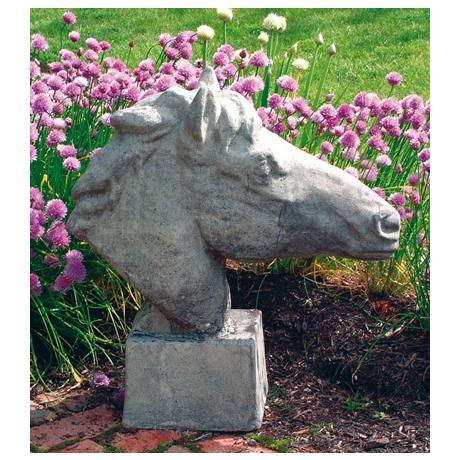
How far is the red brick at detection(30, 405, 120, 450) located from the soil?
10 cm

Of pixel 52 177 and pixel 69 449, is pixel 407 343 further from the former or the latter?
pixel 52 177

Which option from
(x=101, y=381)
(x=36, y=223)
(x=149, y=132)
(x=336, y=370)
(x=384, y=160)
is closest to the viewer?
(x=149, y=132)

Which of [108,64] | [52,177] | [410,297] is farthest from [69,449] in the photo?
[108,64]

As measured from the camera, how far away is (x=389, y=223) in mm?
3174

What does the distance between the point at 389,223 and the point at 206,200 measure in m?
0.73

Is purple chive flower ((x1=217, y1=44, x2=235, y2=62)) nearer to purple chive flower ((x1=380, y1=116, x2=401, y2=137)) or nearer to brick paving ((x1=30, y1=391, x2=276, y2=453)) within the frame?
purple chive flower ((x1=380, y1=116, x2=401, y2=137))

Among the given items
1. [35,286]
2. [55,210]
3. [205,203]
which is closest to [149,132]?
[205,203]

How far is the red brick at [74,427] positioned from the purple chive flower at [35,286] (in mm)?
604

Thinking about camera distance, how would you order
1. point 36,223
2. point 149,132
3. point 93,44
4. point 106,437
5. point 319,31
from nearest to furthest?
point 149,132 → point 106,437 → point 36,223 → point 93,44 → point 319,31

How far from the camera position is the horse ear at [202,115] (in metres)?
2.97

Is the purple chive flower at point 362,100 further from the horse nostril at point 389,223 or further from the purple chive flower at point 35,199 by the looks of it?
the purple chive flower at point 35,199

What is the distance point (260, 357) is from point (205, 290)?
536mm

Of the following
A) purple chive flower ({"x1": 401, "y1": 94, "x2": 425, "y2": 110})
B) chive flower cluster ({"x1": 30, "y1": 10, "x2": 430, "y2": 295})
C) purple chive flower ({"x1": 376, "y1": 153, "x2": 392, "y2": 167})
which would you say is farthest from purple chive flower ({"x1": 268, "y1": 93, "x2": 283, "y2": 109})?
purple chive flower ({"x1": 401, "y1": 94, "x2": 425, "y2": 110})

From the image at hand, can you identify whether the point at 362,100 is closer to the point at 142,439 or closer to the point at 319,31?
the point at 142,439
